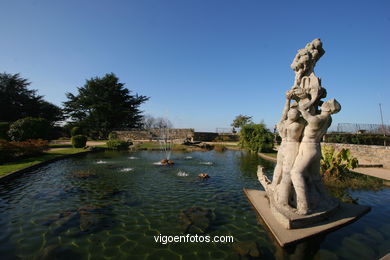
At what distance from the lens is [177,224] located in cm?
495

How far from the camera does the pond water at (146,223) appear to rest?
3.81 m

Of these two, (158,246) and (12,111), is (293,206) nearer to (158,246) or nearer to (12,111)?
(158,246)

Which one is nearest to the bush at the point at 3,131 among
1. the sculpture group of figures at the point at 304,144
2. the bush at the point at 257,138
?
the bush at the point at 257,138

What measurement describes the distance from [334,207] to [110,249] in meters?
5.30

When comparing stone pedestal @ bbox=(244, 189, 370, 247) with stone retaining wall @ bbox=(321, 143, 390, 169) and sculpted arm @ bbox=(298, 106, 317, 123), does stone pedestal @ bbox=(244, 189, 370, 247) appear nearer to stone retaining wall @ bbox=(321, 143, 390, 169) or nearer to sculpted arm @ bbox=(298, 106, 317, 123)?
sculpted arm @ bbox=(298, 106, 317, 123)

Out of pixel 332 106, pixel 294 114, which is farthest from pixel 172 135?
pixel 332 106

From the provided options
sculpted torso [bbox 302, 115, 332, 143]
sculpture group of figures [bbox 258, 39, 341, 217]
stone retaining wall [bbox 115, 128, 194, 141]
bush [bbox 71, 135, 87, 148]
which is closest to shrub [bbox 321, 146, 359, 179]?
sculpture group of figures [bbox 258, 39, 341, 217]

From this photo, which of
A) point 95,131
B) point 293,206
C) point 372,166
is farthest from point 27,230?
point 95,131

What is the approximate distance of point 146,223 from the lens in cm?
502

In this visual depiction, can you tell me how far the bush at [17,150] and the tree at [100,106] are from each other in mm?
26000

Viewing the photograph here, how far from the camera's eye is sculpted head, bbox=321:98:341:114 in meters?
4.26

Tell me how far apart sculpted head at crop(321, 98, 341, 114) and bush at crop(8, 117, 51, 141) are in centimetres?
2784

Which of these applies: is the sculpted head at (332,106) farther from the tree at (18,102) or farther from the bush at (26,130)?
the tree at (18,102)

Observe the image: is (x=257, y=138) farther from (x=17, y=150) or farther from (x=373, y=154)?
(x=17, y=150)
